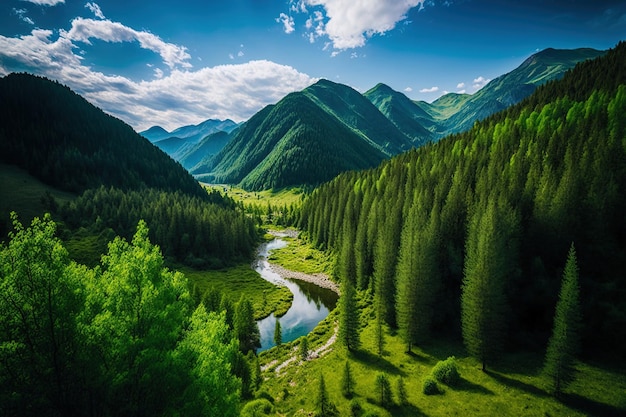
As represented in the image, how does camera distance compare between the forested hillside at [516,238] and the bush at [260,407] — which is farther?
the forested hillside at [516,238]

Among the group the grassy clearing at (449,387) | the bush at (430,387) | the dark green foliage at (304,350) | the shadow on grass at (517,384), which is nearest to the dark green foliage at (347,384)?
the grassy clearing at (449,387)

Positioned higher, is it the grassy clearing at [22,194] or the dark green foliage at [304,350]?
the grassy clearing at [22,194]

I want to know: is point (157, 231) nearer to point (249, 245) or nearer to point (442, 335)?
point (249, 245)

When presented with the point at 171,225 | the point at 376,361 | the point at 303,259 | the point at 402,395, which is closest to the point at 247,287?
the point at 303,259

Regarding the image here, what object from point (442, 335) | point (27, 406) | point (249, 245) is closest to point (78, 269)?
point (27, 406)

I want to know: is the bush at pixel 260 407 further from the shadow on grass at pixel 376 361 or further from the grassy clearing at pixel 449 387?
the shadow on grass at pixel 376 361

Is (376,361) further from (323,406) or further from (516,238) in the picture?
(516,238)
